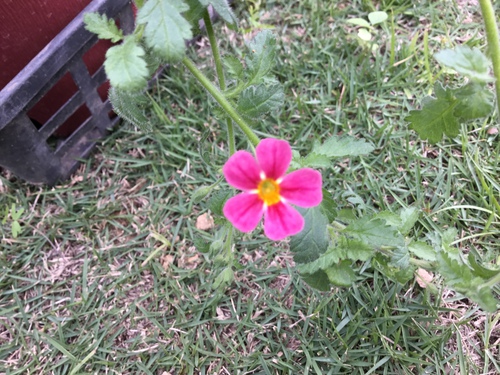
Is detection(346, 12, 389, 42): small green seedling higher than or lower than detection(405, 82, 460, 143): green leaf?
lower

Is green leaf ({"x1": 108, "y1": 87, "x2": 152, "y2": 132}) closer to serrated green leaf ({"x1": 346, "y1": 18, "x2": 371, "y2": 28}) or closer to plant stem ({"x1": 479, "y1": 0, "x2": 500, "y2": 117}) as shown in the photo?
plant stem ({"x1": 479, "y1": 0, "x2": 500, "y2": 117})

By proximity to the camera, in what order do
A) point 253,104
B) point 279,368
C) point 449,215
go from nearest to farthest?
point 253,104, point 279,368, point 449,215

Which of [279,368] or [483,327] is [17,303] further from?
[483,327]

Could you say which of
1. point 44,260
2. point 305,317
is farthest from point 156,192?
point 305,317

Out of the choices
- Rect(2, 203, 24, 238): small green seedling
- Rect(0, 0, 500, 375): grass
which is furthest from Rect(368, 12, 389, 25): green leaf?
Rect(2, 203, 24, 238): small green seedling

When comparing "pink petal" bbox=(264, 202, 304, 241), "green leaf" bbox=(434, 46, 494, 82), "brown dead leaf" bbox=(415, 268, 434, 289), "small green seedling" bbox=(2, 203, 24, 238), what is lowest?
"brown dead leaf" bbox=(415, 268, 434, 289)

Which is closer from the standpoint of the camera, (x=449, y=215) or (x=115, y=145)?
(x=449, y=215)
